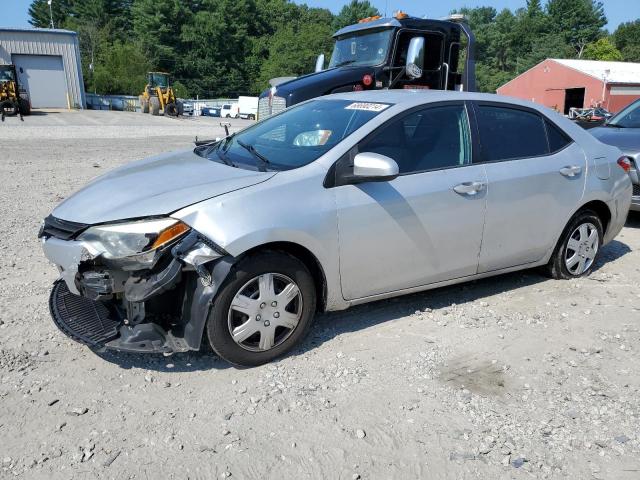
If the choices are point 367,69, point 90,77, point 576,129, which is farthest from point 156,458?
point 90,77

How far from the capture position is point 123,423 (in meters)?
2.93

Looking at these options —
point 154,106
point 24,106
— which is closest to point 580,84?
point 154,106

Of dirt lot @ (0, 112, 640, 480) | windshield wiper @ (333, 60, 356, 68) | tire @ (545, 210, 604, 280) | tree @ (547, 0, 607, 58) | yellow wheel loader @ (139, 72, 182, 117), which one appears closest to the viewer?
dirt lot @ (0, 112, 640, 480)

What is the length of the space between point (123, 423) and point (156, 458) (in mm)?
363

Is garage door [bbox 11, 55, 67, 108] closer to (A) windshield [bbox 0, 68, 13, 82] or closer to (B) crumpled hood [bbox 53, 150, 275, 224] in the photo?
(A) windshield [bbox 0, 68, 13, 82]

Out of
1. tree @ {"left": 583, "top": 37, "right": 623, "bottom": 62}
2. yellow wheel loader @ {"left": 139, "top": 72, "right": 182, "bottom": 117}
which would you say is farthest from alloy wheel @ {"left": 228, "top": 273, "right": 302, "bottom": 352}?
tree @ {"left": 583, "top": 37, "right": 623, "bottom": 62}

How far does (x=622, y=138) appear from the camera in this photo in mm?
7129

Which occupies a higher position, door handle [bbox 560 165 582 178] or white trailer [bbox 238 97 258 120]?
door handle [bbox 560 165 582 178]

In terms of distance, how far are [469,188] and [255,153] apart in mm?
1589

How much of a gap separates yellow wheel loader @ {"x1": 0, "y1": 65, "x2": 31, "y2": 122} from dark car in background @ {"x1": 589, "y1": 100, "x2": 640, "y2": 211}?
28.1 metres

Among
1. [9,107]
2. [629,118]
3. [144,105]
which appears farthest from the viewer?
[144,105]

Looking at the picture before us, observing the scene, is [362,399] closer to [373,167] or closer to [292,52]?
[373,167]

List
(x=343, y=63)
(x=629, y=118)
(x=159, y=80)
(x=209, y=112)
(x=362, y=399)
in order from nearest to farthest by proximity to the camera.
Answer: (x=362, y=399)
(x=629, y=118)
(x=343, y=63)
(x=159, y=80)
(x=209, y=112)

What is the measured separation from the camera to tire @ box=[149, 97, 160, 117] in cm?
3532
